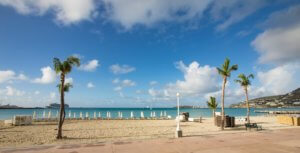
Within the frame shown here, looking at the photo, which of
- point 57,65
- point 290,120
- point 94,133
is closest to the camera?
point 57,65

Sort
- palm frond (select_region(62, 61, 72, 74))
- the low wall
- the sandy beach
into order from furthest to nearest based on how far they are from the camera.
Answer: the low wall → palm frond (select_region(62, 61, 72, 74)) → the sandy beach

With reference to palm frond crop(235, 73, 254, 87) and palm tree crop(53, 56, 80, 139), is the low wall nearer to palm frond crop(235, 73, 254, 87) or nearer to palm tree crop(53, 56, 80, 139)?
palm frond crop(235, 73, 254, 87)

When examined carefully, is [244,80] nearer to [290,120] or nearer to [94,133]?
[290,120]

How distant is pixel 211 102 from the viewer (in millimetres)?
31844

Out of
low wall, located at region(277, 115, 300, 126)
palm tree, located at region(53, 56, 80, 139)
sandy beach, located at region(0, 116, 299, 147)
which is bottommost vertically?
sandy beach, located at region(0, 116, 299, 147)

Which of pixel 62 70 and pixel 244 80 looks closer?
pixel 62 70

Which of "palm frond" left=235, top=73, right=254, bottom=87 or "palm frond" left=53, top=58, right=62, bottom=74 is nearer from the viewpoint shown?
"palm frond" left=53, top=58, right=62, bottom=74

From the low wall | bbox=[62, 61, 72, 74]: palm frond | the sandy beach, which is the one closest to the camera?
the sandy beach

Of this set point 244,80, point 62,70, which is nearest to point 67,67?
point 62,70

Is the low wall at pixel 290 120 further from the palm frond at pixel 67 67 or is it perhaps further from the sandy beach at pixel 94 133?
the palm frond at pixel 67 67

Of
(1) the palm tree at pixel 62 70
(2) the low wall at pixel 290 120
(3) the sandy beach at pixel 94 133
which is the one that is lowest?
(3) the sandy beach at pixel 94 133

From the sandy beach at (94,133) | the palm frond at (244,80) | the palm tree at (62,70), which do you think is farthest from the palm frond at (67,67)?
the palm frond at (244,80)

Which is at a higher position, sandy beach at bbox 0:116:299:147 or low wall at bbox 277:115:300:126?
low wall at bbox 277:115:300:126

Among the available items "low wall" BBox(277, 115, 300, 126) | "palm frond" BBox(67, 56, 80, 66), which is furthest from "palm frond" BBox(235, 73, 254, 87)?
"palm frond" BBox(67, 56, 80, 66)
